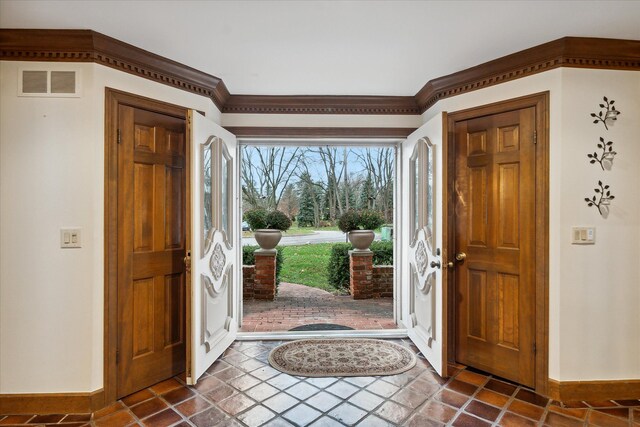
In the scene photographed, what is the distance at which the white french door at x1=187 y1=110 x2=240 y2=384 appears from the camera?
251cm

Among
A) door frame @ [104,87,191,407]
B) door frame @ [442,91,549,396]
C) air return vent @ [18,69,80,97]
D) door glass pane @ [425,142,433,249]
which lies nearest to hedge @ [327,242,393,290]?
door glass pane @ [425,142,433,249]

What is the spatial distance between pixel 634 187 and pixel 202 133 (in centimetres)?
315

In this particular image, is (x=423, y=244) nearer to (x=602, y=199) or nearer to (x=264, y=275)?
(x=602, y=199)

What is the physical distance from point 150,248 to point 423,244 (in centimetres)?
226

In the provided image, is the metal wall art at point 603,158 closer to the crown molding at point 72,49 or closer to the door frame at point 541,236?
the door frame at point 541,236

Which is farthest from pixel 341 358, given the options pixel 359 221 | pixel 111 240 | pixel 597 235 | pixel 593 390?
pixel 359 221

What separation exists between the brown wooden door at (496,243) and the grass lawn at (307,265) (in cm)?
364

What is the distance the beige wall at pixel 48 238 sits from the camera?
219 cm

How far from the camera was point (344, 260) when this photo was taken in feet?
19.3

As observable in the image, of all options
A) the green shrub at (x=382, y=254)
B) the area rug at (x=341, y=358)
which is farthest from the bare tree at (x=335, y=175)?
the area rug at (x=341, y=358)

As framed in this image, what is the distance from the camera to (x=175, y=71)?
8.69ft

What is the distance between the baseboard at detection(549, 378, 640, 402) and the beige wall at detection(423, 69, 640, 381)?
4 centimetres

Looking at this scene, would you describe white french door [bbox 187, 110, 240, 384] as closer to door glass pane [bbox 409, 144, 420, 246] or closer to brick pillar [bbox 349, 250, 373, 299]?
door glass pane [bbox 409, 144, 420, 246]

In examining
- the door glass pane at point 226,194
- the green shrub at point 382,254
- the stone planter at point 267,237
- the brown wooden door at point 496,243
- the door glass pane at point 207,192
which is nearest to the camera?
the brown wooden door at point 496,243
